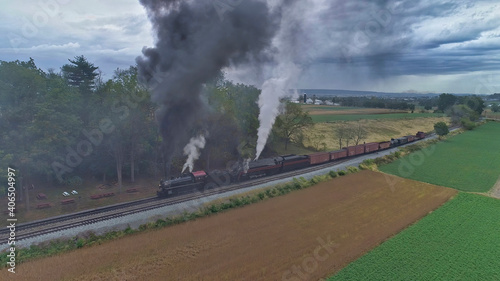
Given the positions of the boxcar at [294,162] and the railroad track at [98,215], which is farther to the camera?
the boxcar at [294,162]

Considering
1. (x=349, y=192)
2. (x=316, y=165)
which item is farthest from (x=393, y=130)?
(x=349, y=192)

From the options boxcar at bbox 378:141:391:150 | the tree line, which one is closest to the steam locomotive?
boxcar at bbox 378:141:391:150

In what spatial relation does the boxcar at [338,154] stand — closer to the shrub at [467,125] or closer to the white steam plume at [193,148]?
the white steam plume at [193,148]

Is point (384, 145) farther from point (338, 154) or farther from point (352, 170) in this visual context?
point (352, 170)

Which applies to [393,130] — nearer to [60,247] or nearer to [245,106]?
[245,106]

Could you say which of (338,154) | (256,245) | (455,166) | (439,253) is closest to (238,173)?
(256,245)

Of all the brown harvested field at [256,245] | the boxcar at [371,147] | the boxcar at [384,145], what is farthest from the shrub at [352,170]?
the boxcar at [384,145]
